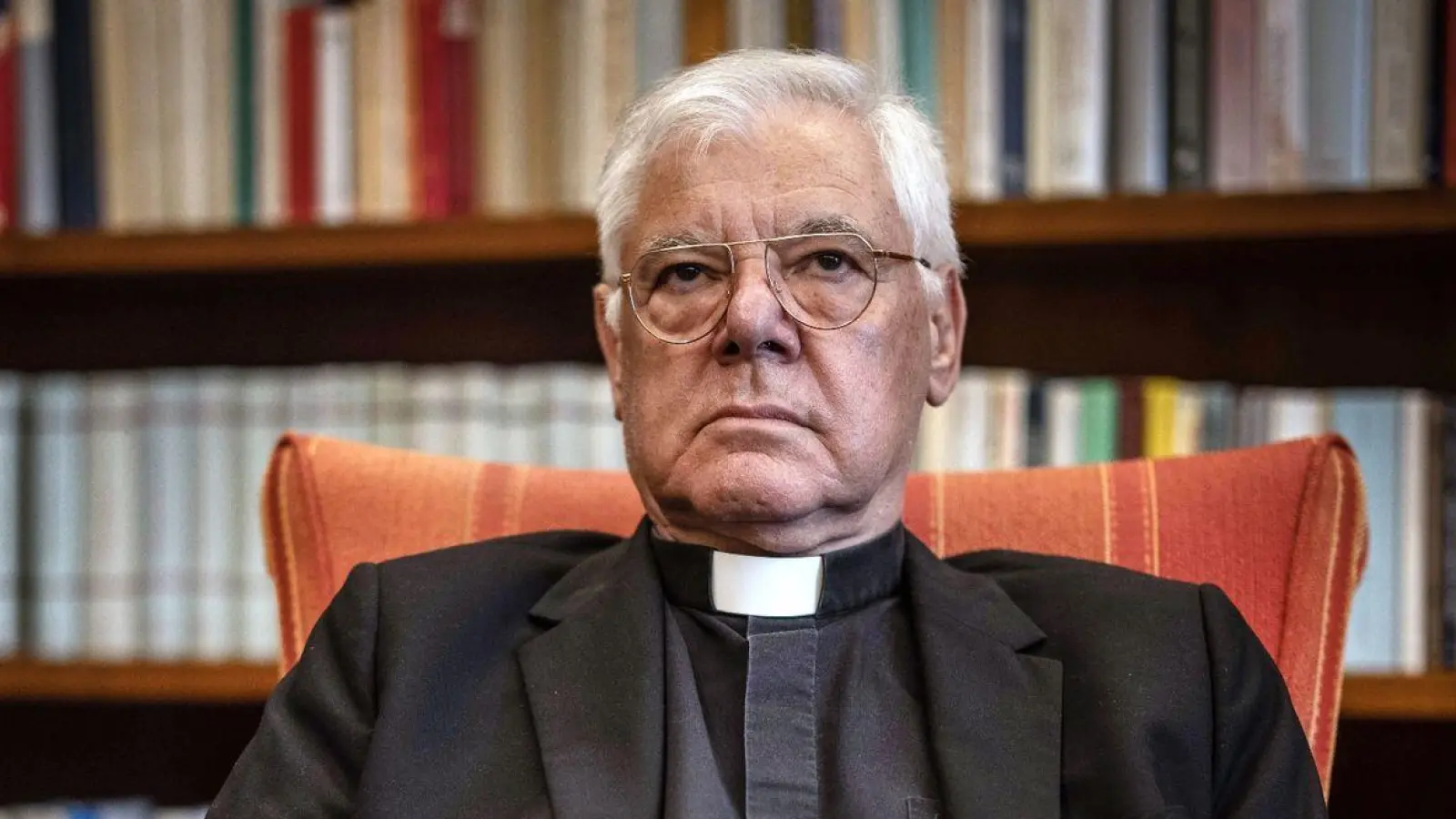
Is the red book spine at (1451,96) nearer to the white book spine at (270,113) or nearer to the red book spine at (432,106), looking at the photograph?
the red book spine at (432,106)

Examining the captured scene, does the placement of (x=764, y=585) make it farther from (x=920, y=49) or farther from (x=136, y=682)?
(x=136, y=682)

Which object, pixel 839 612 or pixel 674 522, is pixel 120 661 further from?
pixel 839 612

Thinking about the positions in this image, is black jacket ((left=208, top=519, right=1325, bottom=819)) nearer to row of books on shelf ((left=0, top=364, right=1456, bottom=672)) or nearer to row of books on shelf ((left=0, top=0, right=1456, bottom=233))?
row of books on shelf ((left=0, top=364, right=1456, bottom=672))

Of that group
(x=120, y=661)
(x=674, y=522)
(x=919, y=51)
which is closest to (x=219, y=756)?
(x=120, y=661)

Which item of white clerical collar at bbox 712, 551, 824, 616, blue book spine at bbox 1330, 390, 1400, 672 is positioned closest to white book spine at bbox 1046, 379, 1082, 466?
blue book spine at bbox 1330, 390, 1400, 672

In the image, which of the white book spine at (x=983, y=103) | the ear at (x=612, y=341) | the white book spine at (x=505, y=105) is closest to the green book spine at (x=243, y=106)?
the white book spine at (x=505, y=105)

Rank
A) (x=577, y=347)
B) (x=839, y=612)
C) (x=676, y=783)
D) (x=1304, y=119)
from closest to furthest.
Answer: (x=676, y=783) → (x=839, y=612) → (x=1304, y=119) → (x=577, y=347)

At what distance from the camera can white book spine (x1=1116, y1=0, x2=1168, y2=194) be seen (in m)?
1.59

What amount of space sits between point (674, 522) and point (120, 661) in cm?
85

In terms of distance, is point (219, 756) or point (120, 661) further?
→ point (219, 756)

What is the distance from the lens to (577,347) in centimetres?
201

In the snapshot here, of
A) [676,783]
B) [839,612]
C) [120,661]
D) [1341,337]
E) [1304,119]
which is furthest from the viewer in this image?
[1341,337]

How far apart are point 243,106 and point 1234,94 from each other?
1.13 meters

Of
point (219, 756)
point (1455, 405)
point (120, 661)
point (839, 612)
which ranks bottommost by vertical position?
point (219, 756)
